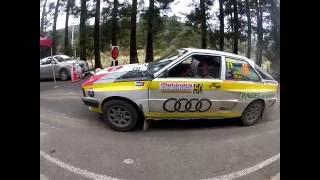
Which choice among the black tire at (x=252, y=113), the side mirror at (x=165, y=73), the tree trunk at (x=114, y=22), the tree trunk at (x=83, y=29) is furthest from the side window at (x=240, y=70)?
the tree trunk at (x=83, y=29)

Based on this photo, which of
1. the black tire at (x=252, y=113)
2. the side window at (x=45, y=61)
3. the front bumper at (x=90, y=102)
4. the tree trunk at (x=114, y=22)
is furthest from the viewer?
the front bumper at (x=90, y=102)

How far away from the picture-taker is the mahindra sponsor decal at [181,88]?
4.56 ft

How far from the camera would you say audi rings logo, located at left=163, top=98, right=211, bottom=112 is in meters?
1.42

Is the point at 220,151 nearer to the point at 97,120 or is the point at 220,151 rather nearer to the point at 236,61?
the point at 236,61

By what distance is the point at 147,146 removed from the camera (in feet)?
4.46

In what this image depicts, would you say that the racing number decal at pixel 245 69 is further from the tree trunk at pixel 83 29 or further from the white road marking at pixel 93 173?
the tree trunk at pixel 83 29

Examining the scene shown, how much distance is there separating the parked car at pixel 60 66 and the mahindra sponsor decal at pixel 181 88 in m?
0.40

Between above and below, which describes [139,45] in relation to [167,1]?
below

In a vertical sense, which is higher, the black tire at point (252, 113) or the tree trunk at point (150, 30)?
the tree trunk at point (150, 30)

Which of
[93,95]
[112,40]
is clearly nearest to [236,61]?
[112,40]

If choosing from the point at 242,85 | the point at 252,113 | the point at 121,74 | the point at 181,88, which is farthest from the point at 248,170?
the point at 121,74

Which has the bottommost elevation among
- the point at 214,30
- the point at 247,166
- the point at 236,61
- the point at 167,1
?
the point at 247,166
